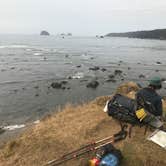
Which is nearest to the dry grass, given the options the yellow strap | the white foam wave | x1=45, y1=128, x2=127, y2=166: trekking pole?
x1=45, y1=128, x2=127, y2=166: trekking pole

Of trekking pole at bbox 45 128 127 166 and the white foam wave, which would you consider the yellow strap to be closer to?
trekking pole at bbox 45 128 127 166

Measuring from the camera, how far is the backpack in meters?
9.29

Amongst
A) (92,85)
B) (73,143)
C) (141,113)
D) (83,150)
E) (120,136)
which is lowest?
Answer: (92,85)

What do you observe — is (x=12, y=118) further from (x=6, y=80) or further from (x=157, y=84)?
(x=6, y=80)

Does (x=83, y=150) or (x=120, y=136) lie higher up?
(x=120, y=136)

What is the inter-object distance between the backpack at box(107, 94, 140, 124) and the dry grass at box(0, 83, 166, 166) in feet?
1.93

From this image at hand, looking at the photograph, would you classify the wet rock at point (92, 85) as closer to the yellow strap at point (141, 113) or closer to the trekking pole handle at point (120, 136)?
the trekking pole handle at point (120, 136)

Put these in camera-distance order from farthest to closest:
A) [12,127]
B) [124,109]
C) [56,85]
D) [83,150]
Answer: [56,85] → [12,127] → [124,109] → [83,150]

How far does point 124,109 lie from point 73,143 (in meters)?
2.17

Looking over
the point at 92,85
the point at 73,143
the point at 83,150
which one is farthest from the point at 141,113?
the point at 92,85

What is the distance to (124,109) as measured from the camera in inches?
370

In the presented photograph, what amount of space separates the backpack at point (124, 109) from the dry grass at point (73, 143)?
1.93ft

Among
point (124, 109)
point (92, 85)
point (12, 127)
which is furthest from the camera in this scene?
point (92, 85)

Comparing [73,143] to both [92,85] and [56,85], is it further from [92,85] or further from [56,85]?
[92,85]
